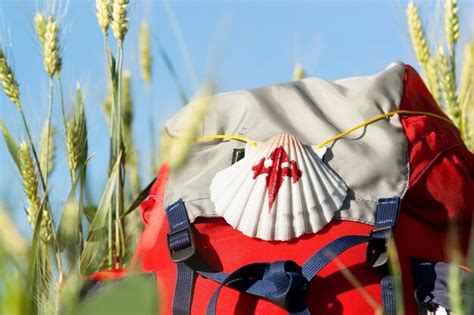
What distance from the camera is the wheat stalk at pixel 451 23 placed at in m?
1.95

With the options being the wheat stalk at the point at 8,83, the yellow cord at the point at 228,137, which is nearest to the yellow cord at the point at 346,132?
the yellow cord at the point at 228,137

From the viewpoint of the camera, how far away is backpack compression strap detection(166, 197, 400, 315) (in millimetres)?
1215

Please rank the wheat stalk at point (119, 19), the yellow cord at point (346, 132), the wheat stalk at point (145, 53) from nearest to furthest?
1. the yellow cord at point (346, 132)
2. the wheat stalk at point (119, 19)
3. the wheat stalk at point (145, 53)

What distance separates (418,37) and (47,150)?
1012 millimetres

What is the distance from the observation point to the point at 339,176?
1.40 m

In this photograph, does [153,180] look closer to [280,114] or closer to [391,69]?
[280,114]

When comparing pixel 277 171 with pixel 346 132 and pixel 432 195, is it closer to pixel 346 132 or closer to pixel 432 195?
pixel 346 132

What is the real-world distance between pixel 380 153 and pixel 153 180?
0.49 meters

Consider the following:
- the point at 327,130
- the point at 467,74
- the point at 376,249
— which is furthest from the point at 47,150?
the point at 467,74

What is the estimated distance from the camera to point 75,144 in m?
1.54

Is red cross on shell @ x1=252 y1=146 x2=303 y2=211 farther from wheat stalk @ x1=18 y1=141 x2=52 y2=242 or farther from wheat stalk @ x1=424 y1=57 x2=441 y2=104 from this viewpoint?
wheat stalk @ x1=424 y1=57 x2=441 y2=104

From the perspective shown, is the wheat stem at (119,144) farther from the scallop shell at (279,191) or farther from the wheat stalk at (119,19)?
the scallop shell at (279,191)

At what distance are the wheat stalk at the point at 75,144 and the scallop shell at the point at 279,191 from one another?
0.99ft

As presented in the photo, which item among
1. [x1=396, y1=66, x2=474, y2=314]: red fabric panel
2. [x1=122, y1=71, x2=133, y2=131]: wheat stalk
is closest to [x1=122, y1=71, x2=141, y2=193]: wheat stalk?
[x1=122, y1=71, x2=133, y2=131]: wheat stalk
